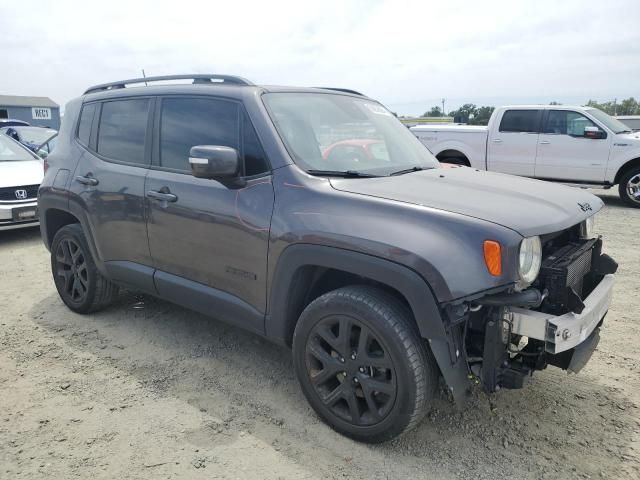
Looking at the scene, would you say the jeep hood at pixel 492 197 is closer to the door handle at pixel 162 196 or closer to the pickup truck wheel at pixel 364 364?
the pickup truck wheel at pixel 364 364

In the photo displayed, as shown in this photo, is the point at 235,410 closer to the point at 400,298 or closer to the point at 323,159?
the point at 400,298

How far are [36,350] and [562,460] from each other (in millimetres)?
3517

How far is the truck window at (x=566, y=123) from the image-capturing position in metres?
10.1

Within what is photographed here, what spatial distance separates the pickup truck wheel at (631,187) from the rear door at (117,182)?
8976mm

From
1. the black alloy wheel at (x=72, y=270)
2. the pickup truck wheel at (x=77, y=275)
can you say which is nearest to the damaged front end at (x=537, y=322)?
the pickup truck wheel at (x=77, y=275)

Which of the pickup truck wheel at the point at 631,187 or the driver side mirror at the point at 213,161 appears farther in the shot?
the pickup truck wheel at the point at 631,187

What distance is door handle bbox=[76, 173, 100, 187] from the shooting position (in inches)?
158

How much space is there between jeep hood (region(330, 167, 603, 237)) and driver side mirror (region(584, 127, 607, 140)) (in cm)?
755

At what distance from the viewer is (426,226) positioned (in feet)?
7.95

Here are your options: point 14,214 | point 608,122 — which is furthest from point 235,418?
point 608,122

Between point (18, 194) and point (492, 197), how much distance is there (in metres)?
6.66

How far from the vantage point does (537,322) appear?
2404 millimetres

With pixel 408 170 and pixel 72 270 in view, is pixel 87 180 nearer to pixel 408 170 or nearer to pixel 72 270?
pixel 72 270

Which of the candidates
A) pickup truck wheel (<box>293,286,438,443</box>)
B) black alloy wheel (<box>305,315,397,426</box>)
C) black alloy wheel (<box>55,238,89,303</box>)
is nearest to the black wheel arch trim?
pickup truck wheel (<box>293,286,438,443</box>)
